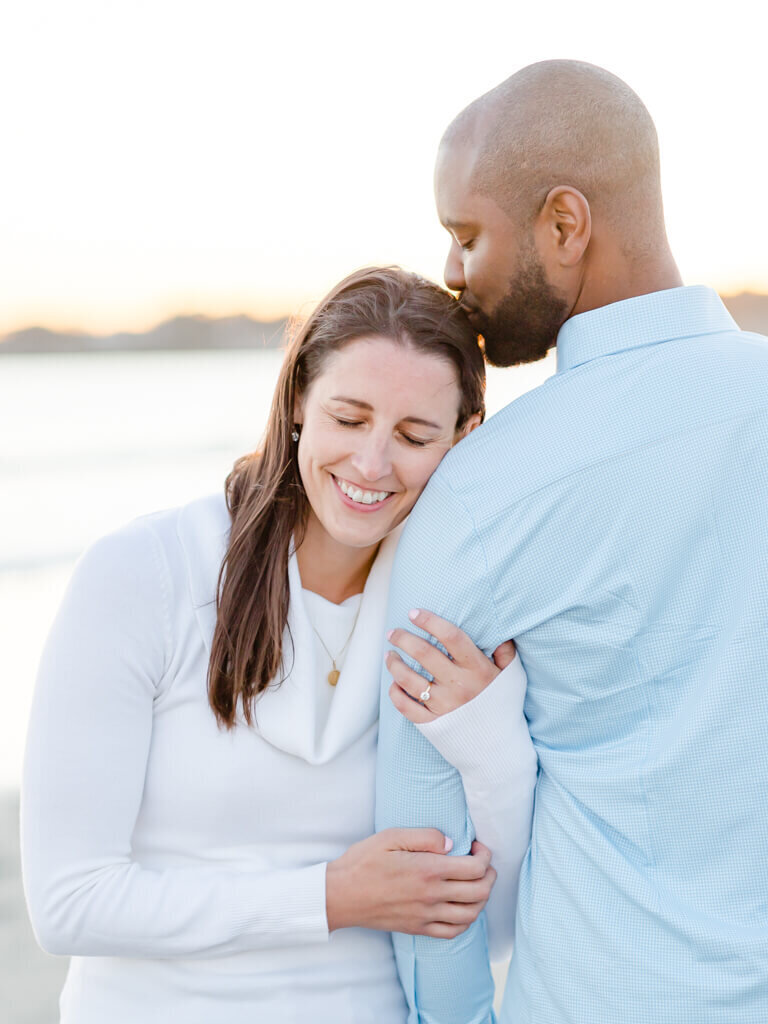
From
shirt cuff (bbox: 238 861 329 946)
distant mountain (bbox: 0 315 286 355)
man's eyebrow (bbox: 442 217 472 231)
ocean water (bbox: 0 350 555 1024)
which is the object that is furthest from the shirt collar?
distant mountain (bbox: 0 315 286 355)

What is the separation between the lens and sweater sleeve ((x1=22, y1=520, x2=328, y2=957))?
1.51 meters

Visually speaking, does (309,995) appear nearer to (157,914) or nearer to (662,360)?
(157,914)

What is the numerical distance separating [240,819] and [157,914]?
0.56ft

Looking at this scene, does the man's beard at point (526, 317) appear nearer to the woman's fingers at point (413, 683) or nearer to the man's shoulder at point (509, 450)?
the man's shoulder at point (509, 450)

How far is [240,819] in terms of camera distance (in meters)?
1.60

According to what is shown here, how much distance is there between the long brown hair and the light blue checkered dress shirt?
29 centimetres

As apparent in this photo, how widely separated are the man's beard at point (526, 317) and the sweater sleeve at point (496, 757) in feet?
1.64

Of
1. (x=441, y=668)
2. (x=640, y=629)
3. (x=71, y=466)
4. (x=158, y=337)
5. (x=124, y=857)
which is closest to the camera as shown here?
(x=640, y=629)

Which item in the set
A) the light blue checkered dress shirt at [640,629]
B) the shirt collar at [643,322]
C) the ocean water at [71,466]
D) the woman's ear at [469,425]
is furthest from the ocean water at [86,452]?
the light blue checkered dress shirt at [640,629]

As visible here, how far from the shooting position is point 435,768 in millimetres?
1537

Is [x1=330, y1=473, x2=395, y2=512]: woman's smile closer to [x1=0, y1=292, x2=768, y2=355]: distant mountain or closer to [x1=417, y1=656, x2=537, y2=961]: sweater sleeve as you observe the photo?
[x1=417, y1=656, x2=537, y2=961]: sweater sleeve

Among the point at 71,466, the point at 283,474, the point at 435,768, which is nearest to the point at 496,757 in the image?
the point at 435,768

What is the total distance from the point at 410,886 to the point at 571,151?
3.47ft

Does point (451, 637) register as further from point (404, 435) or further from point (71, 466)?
point (71, 466)
